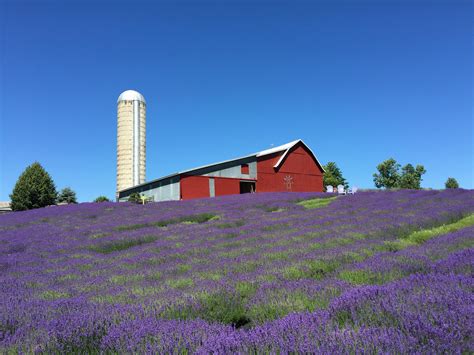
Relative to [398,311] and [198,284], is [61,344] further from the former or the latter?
[398,311]

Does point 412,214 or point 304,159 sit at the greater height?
point 304,159

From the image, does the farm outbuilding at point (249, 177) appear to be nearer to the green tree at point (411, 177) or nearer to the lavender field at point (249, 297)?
the lavender field at point (249, 297)

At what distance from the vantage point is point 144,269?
23.2 ft

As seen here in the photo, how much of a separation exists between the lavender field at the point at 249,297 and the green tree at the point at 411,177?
7486 centimetres

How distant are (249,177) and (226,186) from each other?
9.50ft

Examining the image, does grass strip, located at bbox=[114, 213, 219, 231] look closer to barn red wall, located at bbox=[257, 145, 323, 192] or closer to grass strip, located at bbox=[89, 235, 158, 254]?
grass strip, located at bbox=[89, 235, 158, 254]

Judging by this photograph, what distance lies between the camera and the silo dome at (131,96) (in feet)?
198

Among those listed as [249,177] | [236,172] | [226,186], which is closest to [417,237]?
[226,186]

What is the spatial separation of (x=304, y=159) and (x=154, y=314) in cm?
4165

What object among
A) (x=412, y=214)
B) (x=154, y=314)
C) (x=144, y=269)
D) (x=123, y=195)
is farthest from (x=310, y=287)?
(x=123, y=195)

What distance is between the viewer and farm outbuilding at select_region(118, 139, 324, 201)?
122 ft

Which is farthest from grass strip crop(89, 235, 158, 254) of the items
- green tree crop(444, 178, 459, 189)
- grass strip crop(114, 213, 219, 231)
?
green tree crop(444, 178, 459, 189)

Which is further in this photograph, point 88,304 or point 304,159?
point 304,159

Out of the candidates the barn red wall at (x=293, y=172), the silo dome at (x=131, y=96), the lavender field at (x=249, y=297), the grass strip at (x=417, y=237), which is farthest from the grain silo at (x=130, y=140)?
the grass strip at (x=417, y=237)
